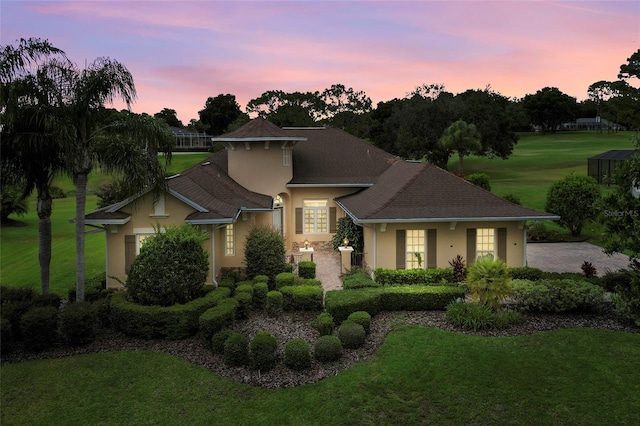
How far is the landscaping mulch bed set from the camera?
1110 cm

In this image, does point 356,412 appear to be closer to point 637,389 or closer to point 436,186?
point 637,389

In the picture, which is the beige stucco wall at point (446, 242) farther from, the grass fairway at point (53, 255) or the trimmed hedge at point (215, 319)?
the grass fairway at point (53, 255)

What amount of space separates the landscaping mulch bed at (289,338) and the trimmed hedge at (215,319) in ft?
1.36

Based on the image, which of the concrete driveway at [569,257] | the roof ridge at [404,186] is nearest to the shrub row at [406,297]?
the roof ridge at [404,186]

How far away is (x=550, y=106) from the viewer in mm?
101000

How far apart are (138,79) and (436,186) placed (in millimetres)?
12565

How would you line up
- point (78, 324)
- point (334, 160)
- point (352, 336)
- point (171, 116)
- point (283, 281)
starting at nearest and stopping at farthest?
point (352, 336) → point (78, 324) → point (283, 281) → point (334, 160) → point (171, 116)

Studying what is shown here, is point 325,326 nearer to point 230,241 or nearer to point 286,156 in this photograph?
point 230,241

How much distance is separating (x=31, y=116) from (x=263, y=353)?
9610mm

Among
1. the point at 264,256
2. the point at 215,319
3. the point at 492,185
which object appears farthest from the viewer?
the point at 492,185

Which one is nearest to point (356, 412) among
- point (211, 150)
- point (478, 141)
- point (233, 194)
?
point (233, 194)

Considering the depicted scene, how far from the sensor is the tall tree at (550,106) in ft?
327

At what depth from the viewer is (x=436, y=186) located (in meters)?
20.8

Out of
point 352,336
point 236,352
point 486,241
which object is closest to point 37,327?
point 236,352
